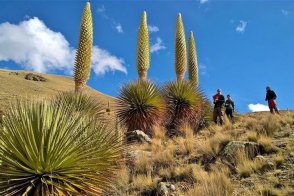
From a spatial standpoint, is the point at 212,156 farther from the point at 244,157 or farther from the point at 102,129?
the point at 102,129

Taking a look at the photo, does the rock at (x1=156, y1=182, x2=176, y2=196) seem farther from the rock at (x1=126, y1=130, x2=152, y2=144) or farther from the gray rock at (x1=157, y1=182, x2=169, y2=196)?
the rock at (x1=126, y1=130, x2=152, y2=144)

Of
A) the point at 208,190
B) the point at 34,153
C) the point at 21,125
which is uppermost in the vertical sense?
the point at 21,125

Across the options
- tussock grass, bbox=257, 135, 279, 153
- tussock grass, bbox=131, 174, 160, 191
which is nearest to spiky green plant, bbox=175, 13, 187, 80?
tussock grass, bbox=257, 135, 279, 153

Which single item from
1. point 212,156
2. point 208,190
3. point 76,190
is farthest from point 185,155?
point 76,190

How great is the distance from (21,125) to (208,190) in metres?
3.22

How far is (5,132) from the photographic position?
577cm

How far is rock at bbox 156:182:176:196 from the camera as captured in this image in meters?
8.06

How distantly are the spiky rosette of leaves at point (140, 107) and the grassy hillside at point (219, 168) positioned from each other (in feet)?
9.73

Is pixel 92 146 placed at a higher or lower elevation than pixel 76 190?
higher

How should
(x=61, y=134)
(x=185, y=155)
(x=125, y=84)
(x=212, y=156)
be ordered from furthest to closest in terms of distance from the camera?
(x=125, y=84), (x=185, y=155), (x=212, y=156), (x=61, y=134)

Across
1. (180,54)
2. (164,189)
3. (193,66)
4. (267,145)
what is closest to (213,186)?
(164,189)

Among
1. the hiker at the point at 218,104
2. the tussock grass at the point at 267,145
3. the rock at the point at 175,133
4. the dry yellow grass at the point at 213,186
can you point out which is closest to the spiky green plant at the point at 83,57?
the rock at the point at 175,133

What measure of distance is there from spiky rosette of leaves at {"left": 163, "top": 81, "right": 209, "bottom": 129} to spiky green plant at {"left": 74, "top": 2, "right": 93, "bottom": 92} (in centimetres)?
396

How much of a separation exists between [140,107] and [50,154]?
9.91m
